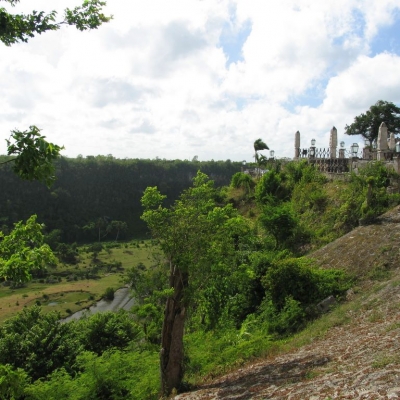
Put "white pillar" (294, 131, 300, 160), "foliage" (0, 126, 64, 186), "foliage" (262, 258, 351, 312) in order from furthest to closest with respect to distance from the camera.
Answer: "white pillar" (294, 131, 300, 160)
"foliage" (262, 258, 351, 312)
"foliage" (0, 126, 64, 186)

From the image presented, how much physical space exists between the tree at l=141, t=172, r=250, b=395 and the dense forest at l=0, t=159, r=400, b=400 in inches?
1.0

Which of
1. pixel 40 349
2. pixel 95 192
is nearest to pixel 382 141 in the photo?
pixel 40 349

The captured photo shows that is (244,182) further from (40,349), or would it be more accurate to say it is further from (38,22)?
(38,22)

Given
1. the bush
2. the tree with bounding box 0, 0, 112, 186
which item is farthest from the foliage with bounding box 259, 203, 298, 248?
the bush

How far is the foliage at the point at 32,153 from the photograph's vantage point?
4.88 m

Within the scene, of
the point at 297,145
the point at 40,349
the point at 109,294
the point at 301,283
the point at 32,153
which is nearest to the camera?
the point at 32,153

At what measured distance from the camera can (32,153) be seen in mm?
4914

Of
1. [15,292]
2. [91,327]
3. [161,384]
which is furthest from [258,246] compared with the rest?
[15,292]

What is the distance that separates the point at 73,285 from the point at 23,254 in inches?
2277

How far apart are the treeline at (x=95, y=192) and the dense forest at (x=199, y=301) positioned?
7614cm

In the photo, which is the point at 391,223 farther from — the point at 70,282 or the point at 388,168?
the point at 70,282

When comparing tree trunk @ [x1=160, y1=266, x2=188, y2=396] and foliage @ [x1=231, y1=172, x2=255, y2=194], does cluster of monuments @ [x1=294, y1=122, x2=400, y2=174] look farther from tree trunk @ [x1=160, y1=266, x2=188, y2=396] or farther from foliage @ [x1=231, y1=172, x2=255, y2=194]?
tree trunk @ [x1=160, y1=266, x2=188, y2=396]

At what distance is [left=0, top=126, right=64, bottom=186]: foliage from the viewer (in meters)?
4.88

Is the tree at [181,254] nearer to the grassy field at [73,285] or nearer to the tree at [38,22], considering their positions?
the tree at [38,22]
